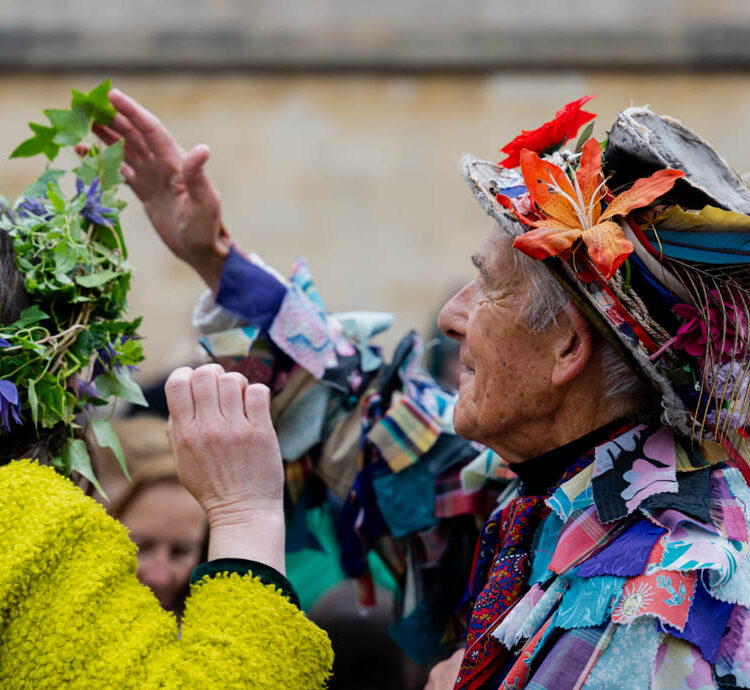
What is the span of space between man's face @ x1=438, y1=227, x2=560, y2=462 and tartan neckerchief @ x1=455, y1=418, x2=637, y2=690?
0.07 metres

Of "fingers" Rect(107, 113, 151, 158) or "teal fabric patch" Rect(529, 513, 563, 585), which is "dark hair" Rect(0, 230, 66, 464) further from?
"teal fabric patch" Rect(529, 513, 563, 585)

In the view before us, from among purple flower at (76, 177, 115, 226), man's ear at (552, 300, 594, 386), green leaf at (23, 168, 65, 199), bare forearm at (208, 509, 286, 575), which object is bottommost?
bare forearm at (208, 509, 286, 575)

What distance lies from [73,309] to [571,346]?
0.97m

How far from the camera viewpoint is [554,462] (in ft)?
6.21

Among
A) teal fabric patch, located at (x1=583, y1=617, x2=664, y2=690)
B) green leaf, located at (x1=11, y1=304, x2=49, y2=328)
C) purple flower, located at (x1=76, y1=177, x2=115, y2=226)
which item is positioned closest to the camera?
teal fabric patch, located at (x1=583, y1=617, x2=664, y2=690)

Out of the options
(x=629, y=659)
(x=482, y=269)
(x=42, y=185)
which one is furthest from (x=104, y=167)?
(x=629, y=659)

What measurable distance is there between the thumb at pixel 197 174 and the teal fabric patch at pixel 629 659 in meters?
1.50

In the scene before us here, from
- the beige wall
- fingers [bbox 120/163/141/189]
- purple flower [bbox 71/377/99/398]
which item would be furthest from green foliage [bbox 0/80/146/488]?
the beige wall

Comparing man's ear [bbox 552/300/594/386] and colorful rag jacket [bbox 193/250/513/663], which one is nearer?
man's ear [bbox 552/300/594/386]

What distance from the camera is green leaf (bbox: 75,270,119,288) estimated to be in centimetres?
185

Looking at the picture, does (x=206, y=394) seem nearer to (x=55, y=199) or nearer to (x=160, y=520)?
(x=55, y=199)

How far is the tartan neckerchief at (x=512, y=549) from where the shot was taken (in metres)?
1.75

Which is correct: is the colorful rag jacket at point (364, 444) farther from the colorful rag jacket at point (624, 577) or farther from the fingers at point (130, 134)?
the colorful rag jacket at point (624, 577)

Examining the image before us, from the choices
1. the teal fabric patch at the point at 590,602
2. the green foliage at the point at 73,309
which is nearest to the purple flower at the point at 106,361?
the green foliage at the point at 73,309
